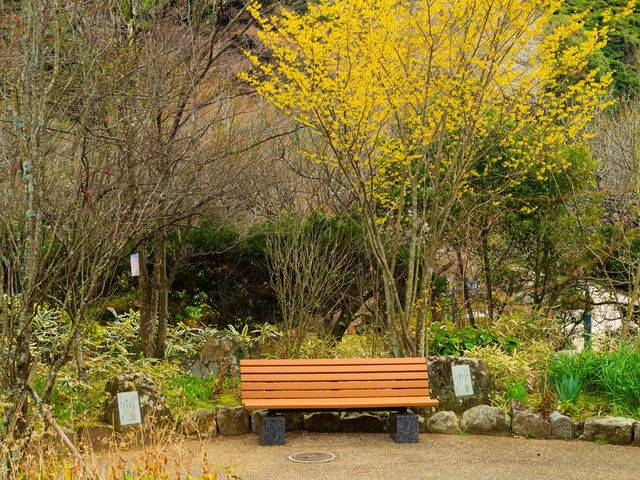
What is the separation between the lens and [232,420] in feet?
21.1

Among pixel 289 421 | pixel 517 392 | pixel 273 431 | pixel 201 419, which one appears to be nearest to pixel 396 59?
pixel 517 392

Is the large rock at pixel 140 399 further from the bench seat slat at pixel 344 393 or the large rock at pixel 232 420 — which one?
the bench seat slat at pixel 344 393

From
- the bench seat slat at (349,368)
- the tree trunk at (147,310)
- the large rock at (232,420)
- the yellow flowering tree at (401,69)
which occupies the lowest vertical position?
the large rock at (232,420)

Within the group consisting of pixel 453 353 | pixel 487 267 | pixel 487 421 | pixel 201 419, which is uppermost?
pixel 487 267

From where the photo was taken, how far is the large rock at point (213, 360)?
7395 millimetres

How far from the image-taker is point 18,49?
584cm

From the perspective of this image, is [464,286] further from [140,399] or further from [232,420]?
[140,399]

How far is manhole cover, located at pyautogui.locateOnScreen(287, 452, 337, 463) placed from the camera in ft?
18.1

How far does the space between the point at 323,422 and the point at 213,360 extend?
148cm

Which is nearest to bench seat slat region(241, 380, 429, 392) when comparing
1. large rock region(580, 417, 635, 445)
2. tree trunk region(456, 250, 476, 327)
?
large rock region(580, 417, 635, 445)

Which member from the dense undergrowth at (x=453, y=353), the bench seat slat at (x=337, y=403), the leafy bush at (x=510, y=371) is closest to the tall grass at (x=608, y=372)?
the dense undergrowth at (x=453, y=353)

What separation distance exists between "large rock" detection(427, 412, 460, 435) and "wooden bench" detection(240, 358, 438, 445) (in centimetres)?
28

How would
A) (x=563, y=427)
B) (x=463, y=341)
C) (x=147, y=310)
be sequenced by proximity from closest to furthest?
1. (x=563, y=427)
2. (x=147, y=310)
3. (x=463, y=341)

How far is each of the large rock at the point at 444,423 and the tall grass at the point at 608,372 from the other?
1.10 metres
